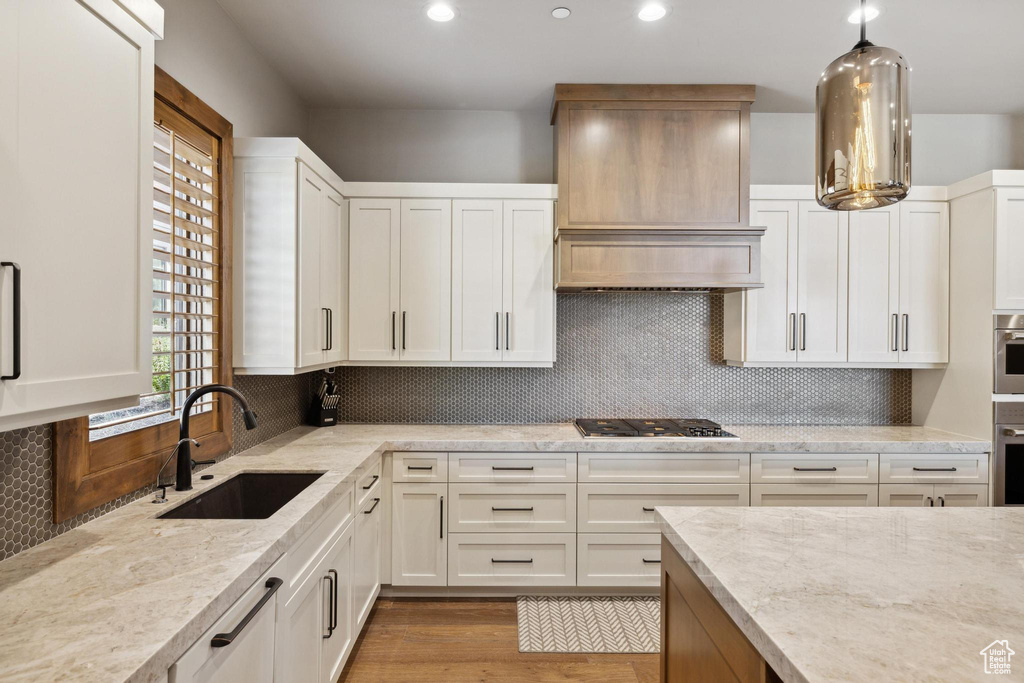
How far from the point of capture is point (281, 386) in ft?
9.77

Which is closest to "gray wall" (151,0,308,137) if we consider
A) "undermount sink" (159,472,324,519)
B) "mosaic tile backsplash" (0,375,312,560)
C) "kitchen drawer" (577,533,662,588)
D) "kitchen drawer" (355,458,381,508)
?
"mosaic tile backsplash" (0,375,312,560)

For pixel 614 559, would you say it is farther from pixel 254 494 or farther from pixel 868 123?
pixel 868 123

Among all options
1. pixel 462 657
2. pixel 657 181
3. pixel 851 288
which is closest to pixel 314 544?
pixel 462 657

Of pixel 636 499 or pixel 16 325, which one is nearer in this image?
pixel 16 325

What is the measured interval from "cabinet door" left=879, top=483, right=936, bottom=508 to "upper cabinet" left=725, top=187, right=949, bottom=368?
2.23 ft

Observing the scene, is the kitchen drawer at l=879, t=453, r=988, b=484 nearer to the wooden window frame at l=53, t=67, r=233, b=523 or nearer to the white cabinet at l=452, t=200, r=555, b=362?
the white cabinet at l=452, t=200, r=555, b=362

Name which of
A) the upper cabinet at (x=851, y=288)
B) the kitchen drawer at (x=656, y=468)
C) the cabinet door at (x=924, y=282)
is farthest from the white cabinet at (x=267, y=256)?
the cabinet door at (x=924, y=282)

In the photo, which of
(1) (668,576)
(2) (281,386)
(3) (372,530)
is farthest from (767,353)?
(2) (281,386)

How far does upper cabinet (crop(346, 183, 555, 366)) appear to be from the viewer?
3109 millimetres

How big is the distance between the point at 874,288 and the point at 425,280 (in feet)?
8.48

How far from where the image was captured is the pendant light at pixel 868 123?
1122 mm

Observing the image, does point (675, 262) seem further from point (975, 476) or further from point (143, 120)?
point (143, 120)

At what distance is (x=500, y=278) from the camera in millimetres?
3119

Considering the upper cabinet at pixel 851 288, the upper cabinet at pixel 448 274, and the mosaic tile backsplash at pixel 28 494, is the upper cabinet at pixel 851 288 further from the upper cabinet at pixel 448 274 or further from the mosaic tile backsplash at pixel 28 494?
the mosaic tile backsplash at pixel 28 494
